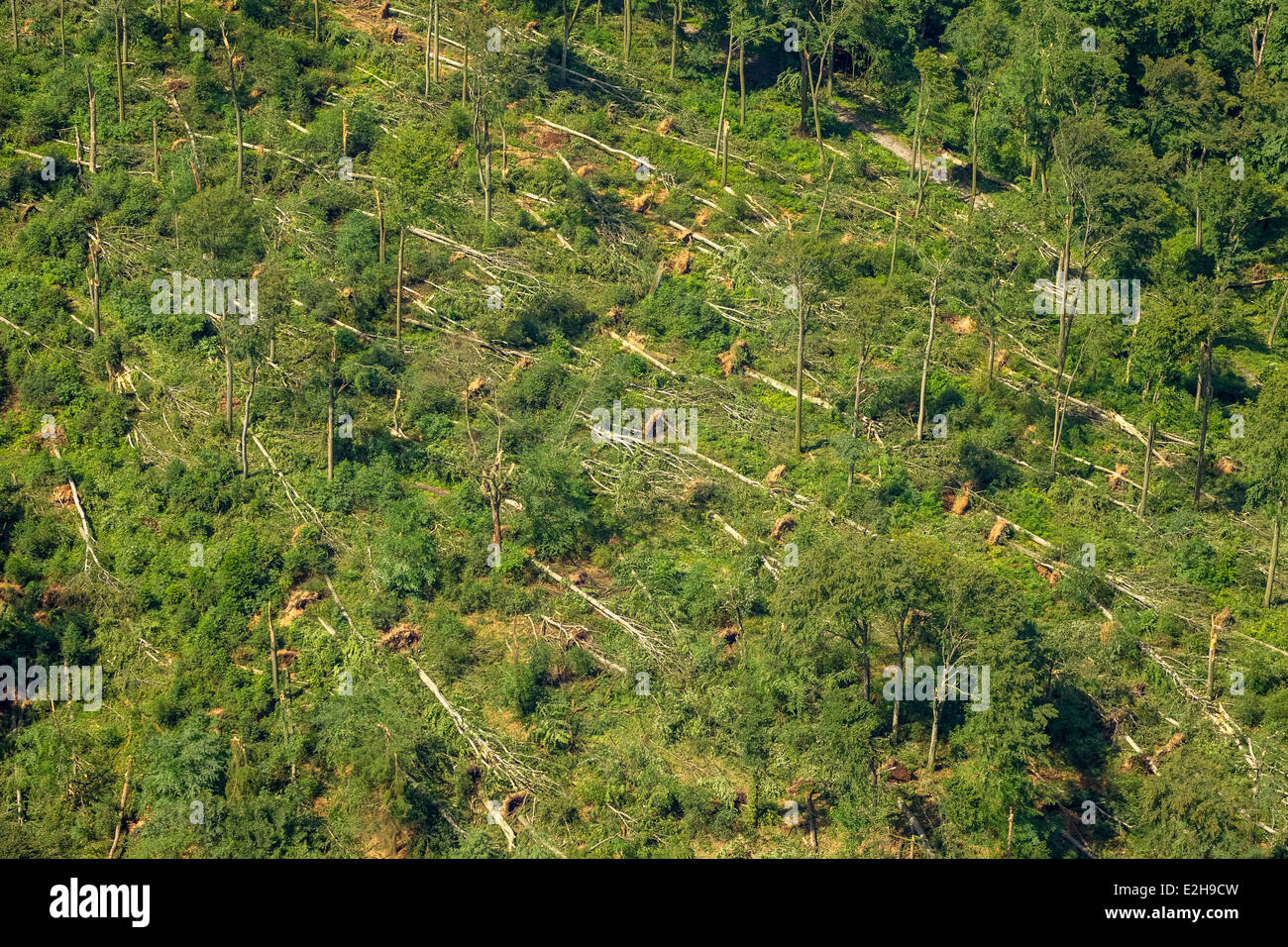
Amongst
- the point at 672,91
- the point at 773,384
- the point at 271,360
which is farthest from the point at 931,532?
the point at 672,91

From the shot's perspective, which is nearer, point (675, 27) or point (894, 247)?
Answer: point (894, 247)

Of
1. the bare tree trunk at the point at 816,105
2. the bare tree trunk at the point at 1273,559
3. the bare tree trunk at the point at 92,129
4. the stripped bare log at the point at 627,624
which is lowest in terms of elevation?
the stripped bare log at the point at 627,624

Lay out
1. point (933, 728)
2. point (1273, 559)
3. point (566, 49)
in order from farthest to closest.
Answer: point (566, 49), point (1273, 559), point (933, 728)

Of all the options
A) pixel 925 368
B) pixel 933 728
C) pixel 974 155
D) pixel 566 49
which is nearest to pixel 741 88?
pixel 566 49

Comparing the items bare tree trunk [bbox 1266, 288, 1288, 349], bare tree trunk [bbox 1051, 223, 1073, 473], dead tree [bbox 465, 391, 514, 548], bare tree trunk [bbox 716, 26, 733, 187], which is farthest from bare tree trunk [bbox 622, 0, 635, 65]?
bare tree trunk [bbox 1266, 288, 1288, 349]

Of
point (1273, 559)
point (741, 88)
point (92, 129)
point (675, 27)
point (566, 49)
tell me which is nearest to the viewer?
point (1273, 559)

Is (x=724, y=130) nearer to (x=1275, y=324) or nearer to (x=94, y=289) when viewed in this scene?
(x=1275, y=324)

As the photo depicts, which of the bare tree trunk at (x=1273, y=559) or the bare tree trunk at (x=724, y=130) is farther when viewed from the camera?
the bare tree trunk at (x=724, y=130)

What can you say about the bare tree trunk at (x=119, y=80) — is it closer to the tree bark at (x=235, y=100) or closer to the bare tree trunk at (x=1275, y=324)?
the tree bark at (x=235, y=100)

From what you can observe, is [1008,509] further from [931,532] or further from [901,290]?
[901,290]

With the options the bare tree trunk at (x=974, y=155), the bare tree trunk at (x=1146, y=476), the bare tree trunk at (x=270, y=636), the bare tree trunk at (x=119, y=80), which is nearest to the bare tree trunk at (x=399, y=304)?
the bare tree trunk at (x=270, y=636)

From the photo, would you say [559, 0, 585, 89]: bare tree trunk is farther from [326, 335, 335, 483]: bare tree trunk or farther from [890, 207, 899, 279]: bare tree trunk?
[326, 335, 335, 483]: bare tree trunk
